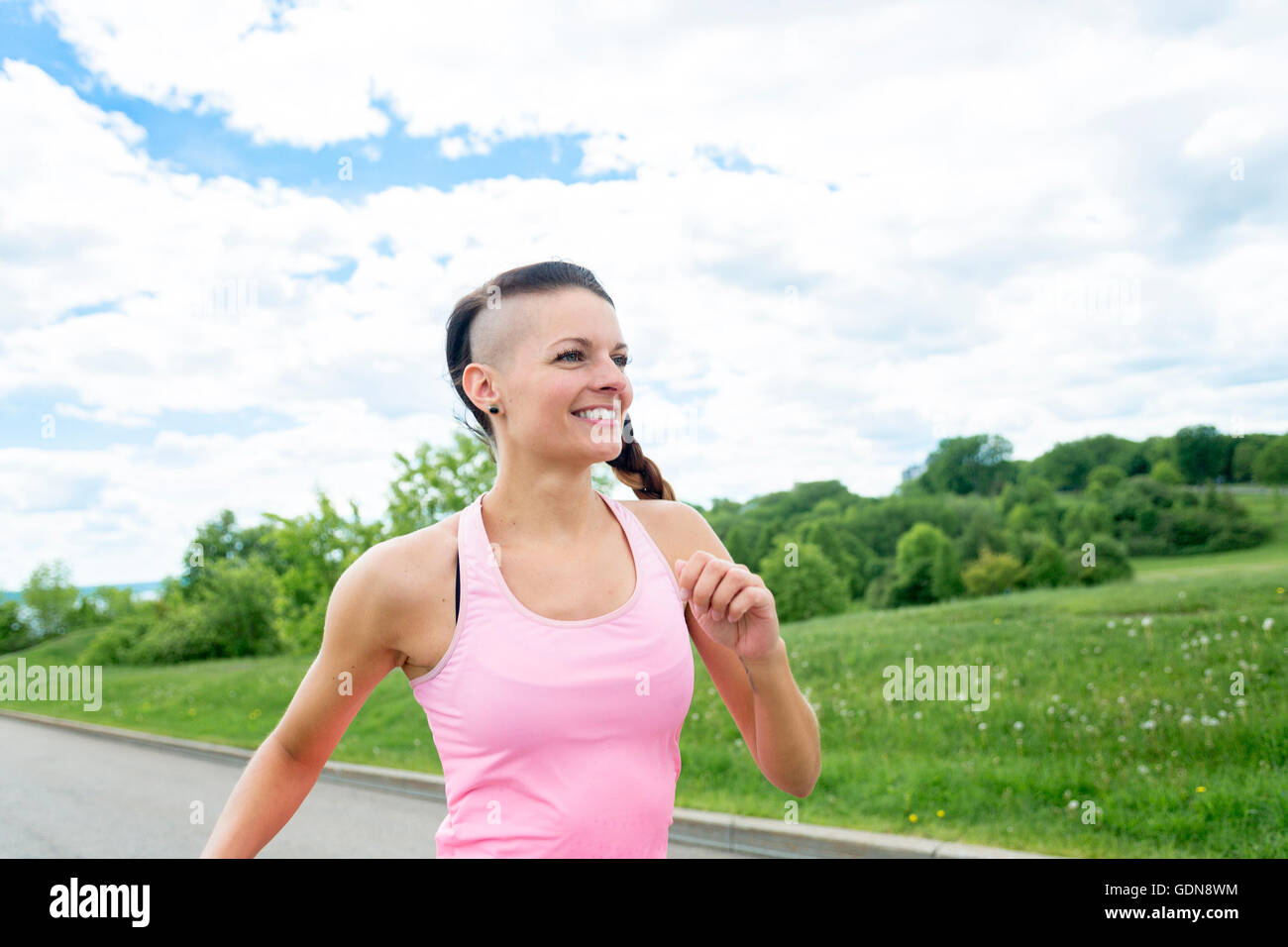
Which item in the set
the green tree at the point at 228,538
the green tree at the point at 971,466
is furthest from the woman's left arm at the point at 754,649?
the green tree at the point at 228,538

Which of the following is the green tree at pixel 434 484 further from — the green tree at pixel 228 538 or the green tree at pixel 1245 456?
the green tree at pixel 228 538

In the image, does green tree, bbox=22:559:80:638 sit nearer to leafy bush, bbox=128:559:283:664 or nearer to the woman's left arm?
leafy bush, bbox=128:559:283:664

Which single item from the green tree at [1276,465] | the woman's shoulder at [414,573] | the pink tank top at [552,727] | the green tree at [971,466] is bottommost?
the pink tank top at [552,727]

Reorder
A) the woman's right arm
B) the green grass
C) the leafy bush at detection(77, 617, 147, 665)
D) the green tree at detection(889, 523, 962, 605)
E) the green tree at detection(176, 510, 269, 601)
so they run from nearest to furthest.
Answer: the woman's right arm < the green grass < the green tree at detection(889, 523, 962, 605) < the leafy bush at detection(77, 617, 147, 665) < the green tree at detection(176, 510, 269, 601)

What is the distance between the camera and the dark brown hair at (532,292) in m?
2.01

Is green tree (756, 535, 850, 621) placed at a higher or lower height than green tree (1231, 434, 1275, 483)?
lower

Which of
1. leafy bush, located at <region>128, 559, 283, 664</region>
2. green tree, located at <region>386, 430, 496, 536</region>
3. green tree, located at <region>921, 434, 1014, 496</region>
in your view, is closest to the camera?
green tree, located at <region>386, 430, 496, 536</region>

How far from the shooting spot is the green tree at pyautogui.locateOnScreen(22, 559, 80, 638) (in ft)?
172

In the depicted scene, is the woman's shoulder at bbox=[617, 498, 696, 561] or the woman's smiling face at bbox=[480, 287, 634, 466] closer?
the woman's smiling face at bbox=[480, 287, 634, 466]

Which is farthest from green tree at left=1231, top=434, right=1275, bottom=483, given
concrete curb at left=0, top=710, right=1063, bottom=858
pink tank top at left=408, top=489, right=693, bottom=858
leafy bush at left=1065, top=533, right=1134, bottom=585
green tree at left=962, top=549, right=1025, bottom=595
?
pink tank top at left=408, top=489, right=693, bottom=858

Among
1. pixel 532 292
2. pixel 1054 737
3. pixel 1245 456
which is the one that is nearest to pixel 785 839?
pixel 1054 737

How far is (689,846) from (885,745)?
2.09 metres

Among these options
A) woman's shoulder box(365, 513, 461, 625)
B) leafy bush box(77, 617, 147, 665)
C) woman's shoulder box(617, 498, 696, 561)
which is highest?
woman's shoulder box(617, 498, 696, 561)
